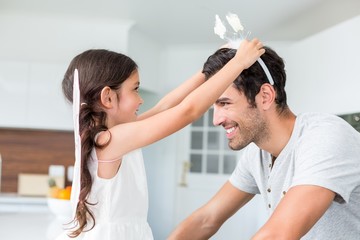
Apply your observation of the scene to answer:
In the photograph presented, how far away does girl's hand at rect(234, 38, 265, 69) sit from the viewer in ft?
5.17

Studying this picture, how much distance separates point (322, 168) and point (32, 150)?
475cm

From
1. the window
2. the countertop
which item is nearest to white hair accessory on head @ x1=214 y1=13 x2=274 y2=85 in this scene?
the countertop

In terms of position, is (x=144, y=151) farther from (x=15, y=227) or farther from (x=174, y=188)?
(x=15, y=227)

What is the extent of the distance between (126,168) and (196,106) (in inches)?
13.2

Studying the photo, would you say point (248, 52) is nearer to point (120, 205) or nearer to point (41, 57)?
point (120, 205)

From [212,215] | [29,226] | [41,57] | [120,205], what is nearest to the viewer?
[120,205]

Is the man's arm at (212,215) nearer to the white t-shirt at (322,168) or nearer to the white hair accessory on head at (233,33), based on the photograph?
the white t-shirt at (322,168)

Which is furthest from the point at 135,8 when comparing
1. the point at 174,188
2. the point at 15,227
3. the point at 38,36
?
the point at 15,227

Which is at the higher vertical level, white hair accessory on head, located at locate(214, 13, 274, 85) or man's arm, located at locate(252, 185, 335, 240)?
white hair accessory on head, located at locate(214, 13, 274, 85)

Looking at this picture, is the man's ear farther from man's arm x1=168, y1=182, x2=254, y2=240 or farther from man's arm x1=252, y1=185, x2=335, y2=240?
man's arm x1=252, y1=185, x2=335, y2=240

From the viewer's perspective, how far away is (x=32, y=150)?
18.9 ft

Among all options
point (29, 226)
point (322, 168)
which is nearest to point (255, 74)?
point (322, 168)

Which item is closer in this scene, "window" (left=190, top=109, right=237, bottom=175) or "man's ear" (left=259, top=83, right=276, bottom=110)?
"man's ear" (left=259, top=83, right=276, bottom=110)

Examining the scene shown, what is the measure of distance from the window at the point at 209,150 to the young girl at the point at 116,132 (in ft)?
15.5
